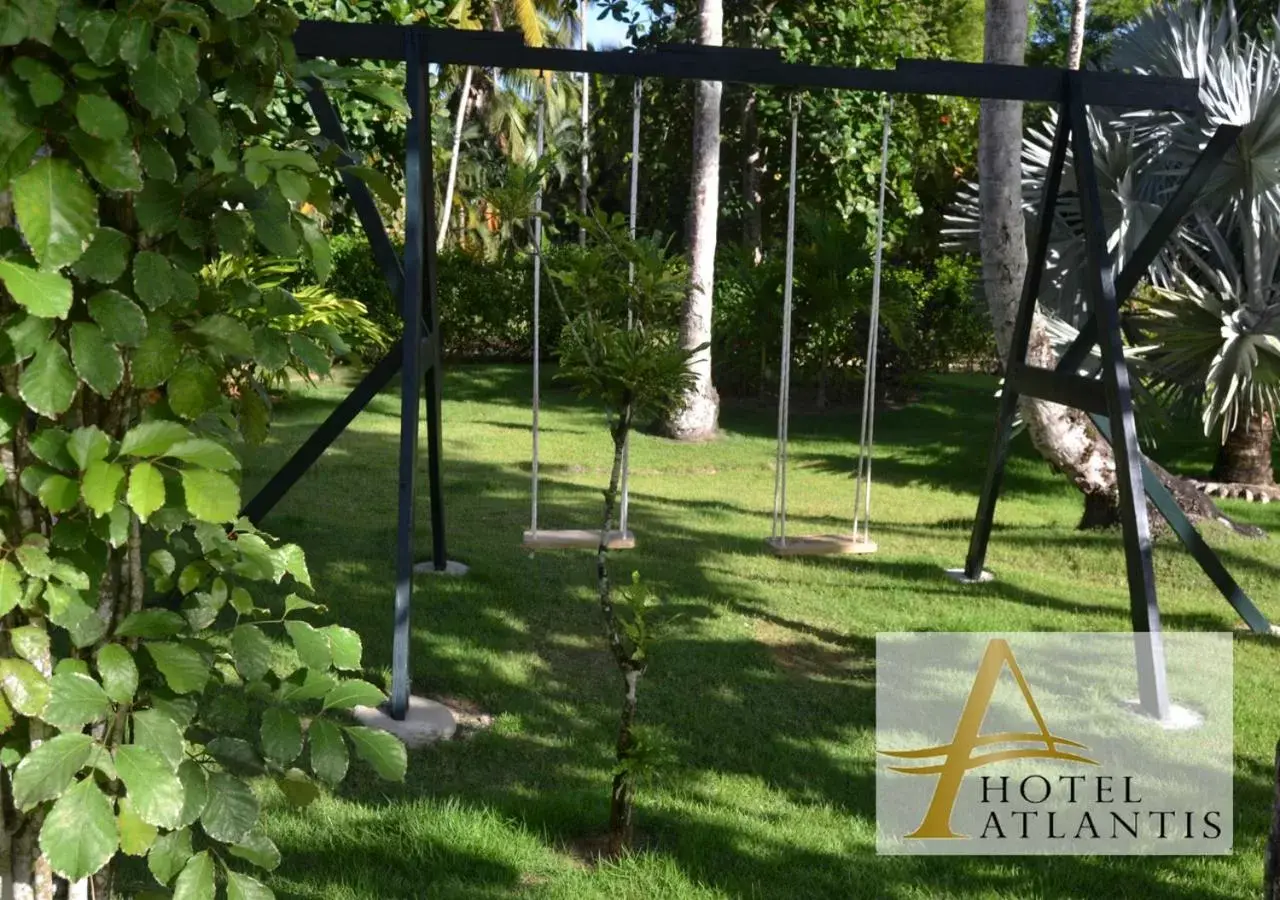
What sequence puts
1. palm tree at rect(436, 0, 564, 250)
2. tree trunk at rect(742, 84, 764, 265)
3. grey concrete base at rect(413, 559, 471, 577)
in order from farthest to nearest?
palm tree at rect(436, 0, 564, 250)
tree trunk at rect(742, 84, 764, 265)
grey concrete base at rect(413, 559, 471, 577)

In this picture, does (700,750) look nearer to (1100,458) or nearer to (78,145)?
(78,145)

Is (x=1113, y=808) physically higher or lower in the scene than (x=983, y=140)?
lower

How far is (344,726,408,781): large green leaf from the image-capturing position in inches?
59.8

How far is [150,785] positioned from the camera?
1.36m

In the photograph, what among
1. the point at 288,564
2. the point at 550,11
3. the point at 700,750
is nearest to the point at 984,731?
the point at 700,750

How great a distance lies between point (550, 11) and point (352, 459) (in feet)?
60.5

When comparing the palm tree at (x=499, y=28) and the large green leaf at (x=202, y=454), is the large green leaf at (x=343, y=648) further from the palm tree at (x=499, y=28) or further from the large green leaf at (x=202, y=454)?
the palm tree at (x=499, y=28)

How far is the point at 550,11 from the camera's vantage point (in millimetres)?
26938

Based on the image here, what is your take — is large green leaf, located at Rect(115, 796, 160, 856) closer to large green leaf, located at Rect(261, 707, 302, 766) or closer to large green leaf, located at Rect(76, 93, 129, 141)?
large green leaf, located at Rect(261, 707, 302, 766)

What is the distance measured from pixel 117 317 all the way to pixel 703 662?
428 centimetres

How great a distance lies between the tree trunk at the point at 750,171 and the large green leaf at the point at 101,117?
15.2 meters

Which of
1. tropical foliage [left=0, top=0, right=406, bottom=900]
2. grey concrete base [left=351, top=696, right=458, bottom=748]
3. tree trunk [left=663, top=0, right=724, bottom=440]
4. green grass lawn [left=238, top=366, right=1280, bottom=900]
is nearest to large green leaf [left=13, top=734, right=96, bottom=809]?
tropical foliage [left=0, top=0, right=406, bottom=900]

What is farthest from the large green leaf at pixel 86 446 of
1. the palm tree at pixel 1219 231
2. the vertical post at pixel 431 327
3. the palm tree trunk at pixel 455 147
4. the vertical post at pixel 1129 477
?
the palm tree trunk at pixel 455 147


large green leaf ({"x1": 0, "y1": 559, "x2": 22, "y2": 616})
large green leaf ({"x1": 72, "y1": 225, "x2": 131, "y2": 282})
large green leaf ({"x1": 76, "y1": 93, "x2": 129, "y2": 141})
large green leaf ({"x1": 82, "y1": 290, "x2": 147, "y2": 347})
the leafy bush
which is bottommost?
the leafy bush
